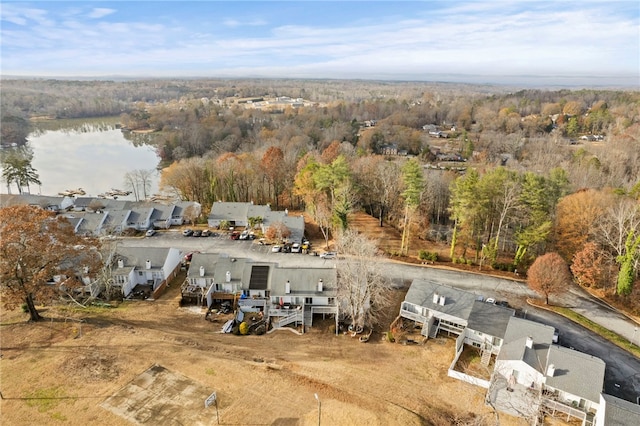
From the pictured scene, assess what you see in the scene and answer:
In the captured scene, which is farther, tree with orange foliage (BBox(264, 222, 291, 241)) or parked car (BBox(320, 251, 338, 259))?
tree with orange foliage (BBox(264, 222, 291, 241))

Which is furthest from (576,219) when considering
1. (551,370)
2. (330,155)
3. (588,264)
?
(330,155)

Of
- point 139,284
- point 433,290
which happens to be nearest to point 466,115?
point 433,290

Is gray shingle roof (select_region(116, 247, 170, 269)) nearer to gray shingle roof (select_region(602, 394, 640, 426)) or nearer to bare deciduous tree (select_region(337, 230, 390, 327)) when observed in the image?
bare deciduous tree (select_region(337, 230, 390, 327))

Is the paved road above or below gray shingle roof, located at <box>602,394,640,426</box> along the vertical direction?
below

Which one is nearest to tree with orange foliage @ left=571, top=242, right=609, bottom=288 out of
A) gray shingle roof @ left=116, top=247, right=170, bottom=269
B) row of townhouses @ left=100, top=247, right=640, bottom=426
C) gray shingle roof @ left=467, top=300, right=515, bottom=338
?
row of townhouses @ left=100, top=247, right=640, bottom=426

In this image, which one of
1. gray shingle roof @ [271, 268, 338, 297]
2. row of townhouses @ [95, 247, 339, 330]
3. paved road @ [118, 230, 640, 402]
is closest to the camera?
paved road @ [118, 230, 640, 402]

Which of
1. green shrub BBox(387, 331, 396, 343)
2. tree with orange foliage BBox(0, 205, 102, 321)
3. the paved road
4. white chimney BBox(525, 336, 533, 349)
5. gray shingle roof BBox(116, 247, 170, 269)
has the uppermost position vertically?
tree with orange foliage BBox(0, 205, 102, 321)

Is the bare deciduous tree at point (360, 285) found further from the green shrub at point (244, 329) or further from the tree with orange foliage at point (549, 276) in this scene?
the tree with orange foliage at point (549, 276)

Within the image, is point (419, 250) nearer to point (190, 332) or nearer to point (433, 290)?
point (433, 290)
